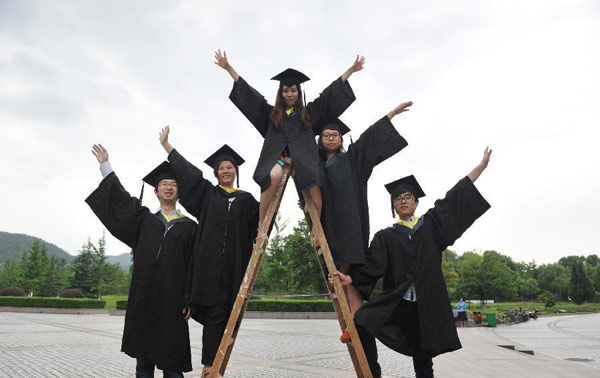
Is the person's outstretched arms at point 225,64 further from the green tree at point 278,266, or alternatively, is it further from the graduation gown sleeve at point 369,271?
the green tree at point 278,266

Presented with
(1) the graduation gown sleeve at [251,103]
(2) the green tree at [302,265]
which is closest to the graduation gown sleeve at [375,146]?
(1) the graduation gown sleeve at [251,103]

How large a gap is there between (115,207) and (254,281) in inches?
74.8

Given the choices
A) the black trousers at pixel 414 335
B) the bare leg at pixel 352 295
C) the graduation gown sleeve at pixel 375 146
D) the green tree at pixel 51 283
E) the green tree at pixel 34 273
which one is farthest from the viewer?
the green tree at pixel 51 283

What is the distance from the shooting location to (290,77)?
14.0ft

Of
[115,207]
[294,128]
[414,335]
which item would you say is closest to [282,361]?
[414,335]

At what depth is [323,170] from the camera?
4.09 metres

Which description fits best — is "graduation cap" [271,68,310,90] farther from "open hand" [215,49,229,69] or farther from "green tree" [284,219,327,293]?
"green tree" [284,219,327,293]

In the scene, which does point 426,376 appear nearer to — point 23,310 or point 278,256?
point 278,256

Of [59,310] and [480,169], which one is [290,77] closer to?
[480,169]

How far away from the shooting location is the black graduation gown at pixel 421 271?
3928mm

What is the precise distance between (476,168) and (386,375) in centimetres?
445

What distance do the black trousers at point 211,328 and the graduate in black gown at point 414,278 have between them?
124 cm

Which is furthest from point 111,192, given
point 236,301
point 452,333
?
point 452,333

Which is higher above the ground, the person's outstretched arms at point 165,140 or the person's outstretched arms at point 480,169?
the person's outstretched arms at point 165,140
